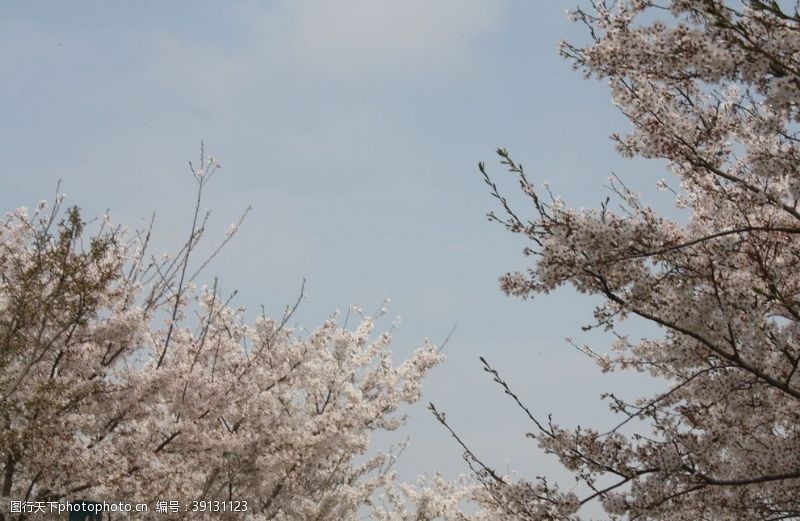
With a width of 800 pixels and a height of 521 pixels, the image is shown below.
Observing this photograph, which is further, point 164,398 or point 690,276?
point 164,398

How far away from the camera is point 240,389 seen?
11.5 metres

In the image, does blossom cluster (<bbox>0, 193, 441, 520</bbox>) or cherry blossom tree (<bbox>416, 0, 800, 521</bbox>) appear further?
blossom cluster (<bbox>0, 193, 441, 520</bbox>)

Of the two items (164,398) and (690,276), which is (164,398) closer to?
(164,398)

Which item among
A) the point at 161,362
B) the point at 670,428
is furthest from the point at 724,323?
the point at 161,362

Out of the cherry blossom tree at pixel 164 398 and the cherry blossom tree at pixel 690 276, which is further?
the cherry blossom tree at pixel 164 398

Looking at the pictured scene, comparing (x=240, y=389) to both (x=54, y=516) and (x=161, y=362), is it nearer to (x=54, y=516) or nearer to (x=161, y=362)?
(x=161, y=362)

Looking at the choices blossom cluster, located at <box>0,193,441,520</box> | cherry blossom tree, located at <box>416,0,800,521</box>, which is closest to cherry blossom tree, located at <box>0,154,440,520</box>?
blossom cluster, located at <box>0,193,441,520</box>

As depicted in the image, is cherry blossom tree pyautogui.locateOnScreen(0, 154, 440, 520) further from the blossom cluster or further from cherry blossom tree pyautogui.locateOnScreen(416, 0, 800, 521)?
cherry blossom tree pyautogui.locateOnScreen(416, 0, 800, 521)

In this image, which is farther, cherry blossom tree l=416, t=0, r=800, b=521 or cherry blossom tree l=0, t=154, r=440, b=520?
cherry blossom tree l=0, t=154, r=440, b=520

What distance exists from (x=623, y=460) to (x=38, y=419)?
22.3 feet

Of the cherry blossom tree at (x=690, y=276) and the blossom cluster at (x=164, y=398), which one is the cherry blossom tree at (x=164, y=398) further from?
the cherry blossom tree at (x=690, y=276)

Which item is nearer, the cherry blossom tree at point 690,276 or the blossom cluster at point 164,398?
the cherry blossom tree at point 690,276

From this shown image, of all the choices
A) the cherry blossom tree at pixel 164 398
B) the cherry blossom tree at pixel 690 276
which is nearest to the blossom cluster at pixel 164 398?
the cherry blossom tree at pixel 164 398

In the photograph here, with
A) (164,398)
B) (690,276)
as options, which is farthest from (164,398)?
(690,276)
